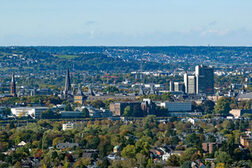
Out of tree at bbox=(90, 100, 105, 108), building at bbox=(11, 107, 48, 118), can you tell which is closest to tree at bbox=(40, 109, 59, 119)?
building at bbox=(11, 107, 48, 118)

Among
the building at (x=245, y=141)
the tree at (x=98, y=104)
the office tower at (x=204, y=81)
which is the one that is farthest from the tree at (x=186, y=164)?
the office tower at (x=204, y=81)

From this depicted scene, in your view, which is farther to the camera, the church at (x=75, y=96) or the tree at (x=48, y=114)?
the church at (x=75, y=96)

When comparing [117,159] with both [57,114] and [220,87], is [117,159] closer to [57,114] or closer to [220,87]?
[57,114]

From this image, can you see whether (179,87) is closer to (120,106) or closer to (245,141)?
(120,106)

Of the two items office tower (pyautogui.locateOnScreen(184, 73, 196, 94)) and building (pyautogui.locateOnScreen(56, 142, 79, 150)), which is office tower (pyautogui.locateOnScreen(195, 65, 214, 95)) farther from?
building (pyautogui.locateOnScreen(56, 142, 79, 150))

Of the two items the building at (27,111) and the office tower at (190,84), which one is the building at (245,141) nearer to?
the building at (27,111)

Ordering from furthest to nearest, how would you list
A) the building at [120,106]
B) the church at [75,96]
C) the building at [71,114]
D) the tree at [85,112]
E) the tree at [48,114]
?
the church at [75,96], the building at [120,106], the building at [71,114], the tree at [85,112], the tree at [48,114]
